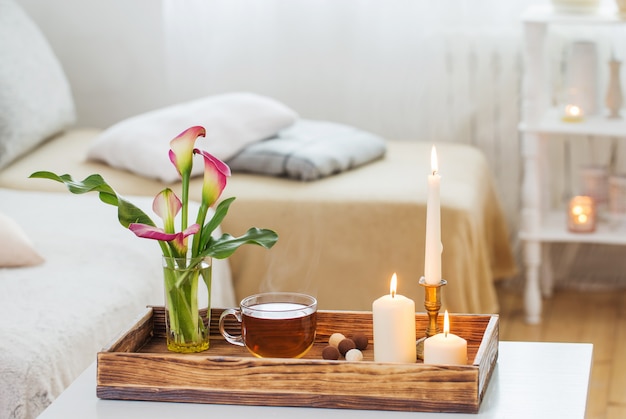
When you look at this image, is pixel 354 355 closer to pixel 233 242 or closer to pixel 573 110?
pixel 233 242

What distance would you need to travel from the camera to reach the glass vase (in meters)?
1.29

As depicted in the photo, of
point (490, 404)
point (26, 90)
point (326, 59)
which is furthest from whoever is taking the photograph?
point (326, 59)

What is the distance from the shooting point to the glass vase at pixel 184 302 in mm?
1289

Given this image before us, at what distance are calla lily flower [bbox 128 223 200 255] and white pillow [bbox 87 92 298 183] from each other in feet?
4.07

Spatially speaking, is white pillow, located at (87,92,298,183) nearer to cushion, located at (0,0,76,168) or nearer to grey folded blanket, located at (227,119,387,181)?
grey folded blanket, located at (227,119,387,181)

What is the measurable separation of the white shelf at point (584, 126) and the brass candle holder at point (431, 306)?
148 cm

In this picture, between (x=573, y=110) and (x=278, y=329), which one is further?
(x=573, y=110)

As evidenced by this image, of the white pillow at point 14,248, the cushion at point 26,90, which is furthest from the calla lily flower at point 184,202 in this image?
the cushion at point 26,90

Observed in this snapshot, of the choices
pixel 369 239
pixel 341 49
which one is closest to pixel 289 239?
pixel 369 239

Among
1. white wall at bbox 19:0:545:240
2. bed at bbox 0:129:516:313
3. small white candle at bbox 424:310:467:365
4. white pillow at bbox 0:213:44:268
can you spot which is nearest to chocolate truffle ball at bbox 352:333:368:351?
small white candle at bbox 424:310:467:365

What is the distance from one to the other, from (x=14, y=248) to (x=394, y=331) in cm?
89

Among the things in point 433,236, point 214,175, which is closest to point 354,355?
point 433,236

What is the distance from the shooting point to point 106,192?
1.31 m

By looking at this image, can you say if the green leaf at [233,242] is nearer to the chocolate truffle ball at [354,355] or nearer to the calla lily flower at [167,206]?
the calla lily flower at [167,206]
